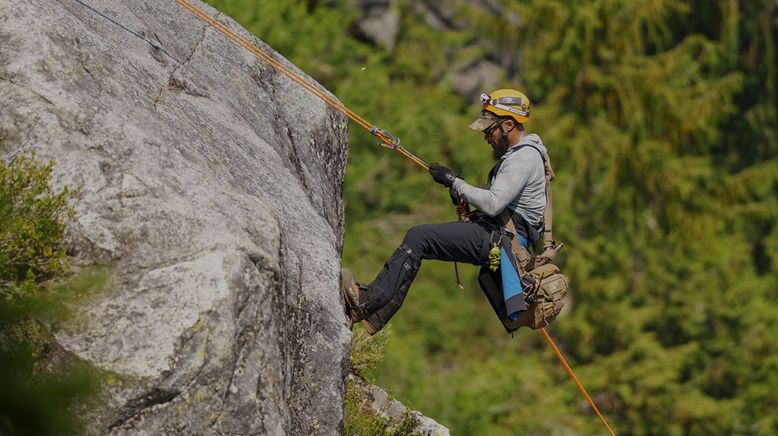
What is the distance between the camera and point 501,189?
10016 mm

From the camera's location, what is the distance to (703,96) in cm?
3819

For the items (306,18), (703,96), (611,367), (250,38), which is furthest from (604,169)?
(250,38)

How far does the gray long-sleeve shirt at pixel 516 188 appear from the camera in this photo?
9.99 meters

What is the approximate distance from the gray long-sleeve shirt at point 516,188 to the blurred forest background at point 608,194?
2184cm

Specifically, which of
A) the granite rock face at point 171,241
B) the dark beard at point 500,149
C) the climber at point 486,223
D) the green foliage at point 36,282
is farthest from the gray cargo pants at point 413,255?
the green foliage at point 36,282

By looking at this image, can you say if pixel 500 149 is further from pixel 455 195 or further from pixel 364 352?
pixel 364 352

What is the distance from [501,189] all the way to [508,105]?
77cm

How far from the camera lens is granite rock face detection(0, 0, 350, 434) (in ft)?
25.2

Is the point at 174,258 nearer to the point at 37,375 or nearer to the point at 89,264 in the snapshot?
the point at 89,264

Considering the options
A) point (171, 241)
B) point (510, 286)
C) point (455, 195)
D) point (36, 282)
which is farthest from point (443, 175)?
point (36, 282)

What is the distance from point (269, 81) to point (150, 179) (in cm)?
308

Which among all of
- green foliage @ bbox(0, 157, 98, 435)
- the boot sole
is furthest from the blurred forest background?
green foliage @ bbox(0, 157, 98, 435)

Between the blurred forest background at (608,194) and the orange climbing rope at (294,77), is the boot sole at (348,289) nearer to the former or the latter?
the orange climbing rope at (294,77)

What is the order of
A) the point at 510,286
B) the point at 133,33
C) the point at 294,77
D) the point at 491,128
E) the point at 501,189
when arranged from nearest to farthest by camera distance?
the point at 133,33 < the point at 501,189 < the point at 510,286 < the point at 491,128 < the point at 294,77
